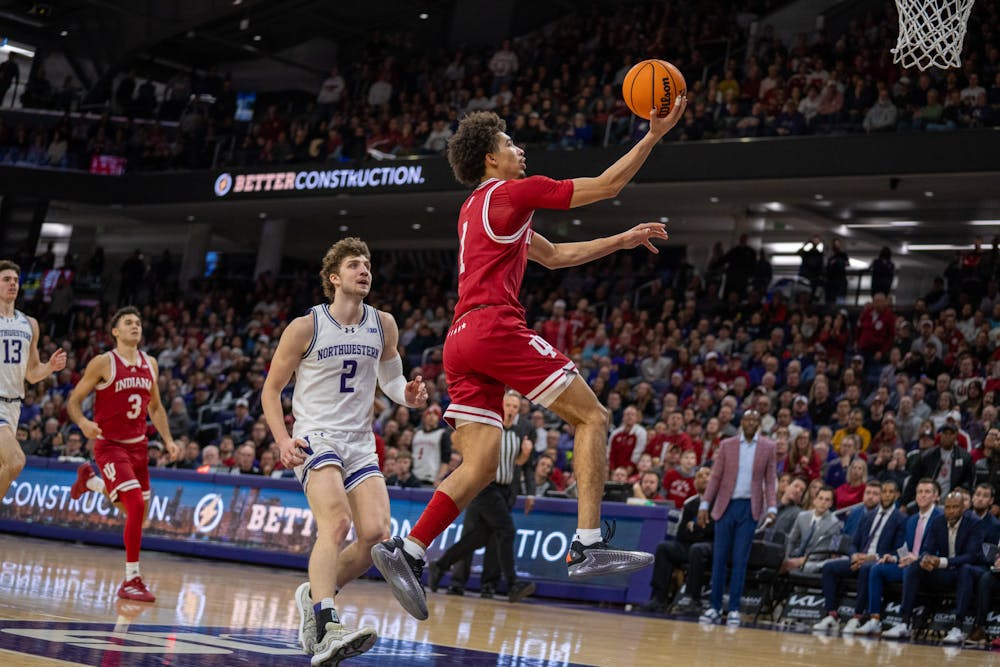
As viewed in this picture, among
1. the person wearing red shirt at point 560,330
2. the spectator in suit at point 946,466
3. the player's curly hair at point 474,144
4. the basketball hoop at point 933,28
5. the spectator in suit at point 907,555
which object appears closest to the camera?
the player's curly hair at point 474,144

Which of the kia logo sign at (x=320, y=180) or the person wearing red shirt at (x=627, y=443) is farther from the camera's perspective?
the kia logo sign at (x=320, y=180)

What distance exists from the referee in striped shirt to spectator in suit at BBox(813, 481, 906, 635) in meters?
3.13

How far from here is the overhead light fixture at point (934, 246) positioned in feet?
81.9

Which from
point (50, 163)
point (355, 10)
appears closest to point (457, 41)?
point (355, 10)

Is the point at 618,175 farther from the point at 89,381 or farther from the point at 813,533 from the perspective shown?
the point at 813,533

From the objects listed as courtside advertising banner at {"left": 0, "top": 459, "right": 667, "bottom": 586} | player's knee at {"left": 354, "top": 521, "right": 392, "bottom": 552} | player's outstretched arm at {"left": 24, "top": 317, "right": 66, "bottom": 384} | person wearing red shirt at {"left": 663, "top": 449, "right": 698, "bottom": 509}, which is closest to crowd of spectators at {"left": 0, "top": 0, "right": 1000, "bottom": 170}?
person wearing red shirt at {"left": 663, "top": 449, "right": 698, "bottom": 509}

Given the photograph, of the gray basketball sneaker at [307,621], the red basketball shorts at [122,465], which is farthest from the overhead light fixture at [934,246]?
the gray basketball sneaker at [307,621]

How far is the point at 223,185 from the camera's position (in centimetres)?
2928

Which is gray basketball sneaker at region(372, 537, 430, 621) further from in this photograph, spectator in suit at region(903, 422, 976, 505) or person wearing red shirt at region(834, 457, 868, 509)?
person wearing red shirt at region(834, 457, 868, 509)

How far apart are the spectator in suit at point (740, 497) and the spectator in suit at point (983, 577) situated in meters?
1.98

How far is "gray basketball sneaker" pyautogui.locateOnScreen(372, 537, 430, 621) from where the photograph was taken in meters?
5.69

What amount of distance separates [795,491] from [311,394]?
8591 millimetres

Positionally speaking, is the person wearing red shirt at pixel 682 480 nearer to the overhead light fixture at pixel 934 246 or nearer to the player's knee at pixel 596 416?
the player's knee at pixel 596 416

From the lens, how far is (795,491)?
550 inches
